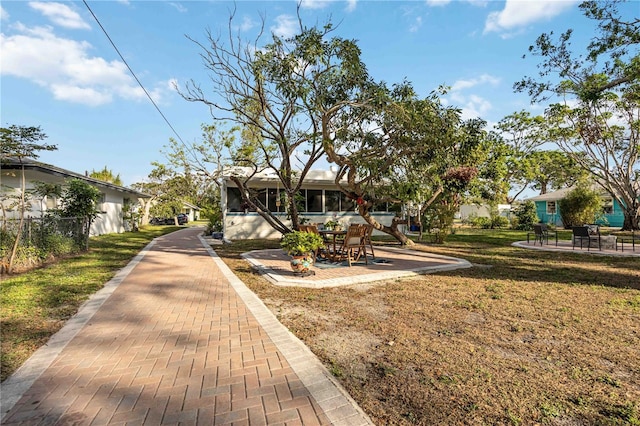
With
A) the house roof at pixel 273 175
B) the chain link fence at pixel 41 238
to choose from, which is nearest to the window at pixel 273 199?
the house roof at pixel 273 175

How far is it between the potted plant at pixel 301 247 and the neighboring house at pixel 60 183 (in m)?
6.90

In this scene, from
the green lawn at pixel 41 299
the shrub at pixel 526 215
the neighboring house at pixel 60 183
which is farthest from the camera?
the shrub at pixel 526 215

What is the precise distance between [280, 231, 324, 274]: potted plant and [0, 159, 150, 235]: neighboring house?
6900mm

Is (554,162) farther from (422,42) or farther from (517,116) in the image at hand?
(422,42)

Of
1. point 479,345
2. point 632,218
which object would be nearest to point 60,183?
point 479,345

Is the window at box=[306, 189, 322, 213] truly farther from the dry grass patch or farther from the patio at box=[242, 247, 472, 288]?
the dry grass patch

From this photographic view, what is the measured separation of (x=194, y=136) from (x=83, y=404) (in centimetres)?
1669

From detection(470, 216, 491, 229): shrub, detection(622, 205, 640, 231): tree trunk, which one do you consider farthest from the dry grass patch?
detection(470, 216, 491, 229): shrub

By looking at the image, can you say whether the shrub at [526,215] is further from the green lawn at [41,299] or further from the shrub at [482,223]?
the green lawn at [41,299]

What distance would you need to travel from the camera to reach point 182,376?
281 cm

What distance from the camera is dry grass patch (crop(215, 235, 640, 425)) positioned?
2.37 meters

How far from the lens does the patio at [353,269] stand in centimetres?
661

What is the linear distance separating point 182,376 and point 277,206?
44.6 feet

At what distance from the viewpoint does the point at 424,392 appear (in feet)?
8.41
